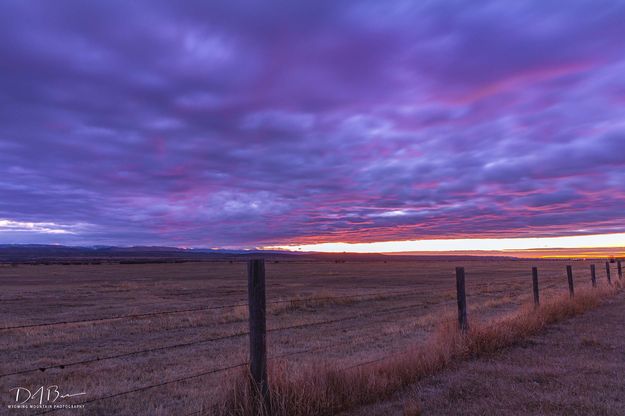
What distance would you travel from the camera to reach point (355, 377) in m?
6.15

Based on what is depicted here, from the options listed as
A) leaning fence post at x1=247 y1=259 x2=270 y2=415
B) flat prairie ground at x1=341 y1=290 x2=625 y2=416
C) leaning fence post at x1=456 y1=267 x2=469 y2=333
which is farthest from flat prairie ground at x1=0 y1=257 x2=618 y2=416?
leaning fence post at x1=456 y1=267 x2=469 y2=333

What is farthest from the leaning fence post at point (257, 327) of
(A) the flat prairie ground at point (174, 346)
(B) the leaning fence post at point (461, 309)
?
(B) the leaning fence post at point (461, 309)

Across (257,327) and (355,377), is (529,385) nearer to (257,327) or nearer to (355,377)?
(355,377)

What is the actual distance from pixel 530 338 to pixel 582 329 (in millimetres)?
2125

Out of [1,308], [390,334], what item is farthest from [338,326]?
[1,308]

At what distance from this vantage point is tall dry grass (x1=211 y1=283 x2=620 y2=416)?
5.17 m

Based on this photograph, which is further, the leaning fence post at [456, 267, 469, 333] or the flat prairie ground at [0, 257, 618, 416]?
the leaning fence post at [456, 267, 469, 333]

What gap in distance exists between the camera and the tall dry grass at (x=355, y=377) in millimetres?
5172

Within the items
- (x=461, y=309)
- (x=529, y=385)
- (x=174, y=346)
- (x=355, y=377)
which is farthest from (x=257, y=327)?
(x=461, y=309)

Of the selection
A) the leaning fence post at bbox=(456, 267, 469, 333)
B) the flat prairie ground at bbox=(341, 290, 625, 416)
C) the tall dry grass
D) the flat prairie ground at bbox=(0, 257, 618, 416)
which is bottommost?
the flat prairie ground at bbox=(0, 257, 618, 416)

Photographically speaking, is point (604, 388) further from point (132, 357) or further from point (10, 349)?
point (10, 349)

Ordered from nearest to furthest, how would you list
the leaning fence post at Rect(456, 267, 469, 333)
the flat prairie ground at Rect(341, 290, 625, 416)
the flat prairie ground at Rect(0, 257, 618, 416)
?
1. the flat prairie ground at Rect(341, 290, 625, 416)
2. the flat prairie ground at Rect(0, 257, 618, 416)
3. the leaning fence post at Rect(456, 267, 469, 333)

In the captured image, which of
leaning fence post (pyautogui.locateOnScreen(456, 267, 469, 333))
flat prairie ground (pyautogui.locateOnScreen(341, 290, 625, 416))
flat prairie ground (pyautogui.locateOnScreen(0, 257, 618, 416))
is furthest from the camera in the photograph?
leaning fence post (pyautogui.locateOnScreen(456, 267, 469, 333))

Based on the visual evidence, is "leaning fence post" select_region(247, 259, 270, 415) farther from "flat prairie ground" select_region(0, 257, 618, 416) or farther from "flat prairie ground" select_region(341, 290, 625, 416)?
"flat prairie ground" select_region(341, 290, 625, 416)
